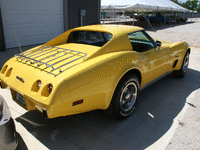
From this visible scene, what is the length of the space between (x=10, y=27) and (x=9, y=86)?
19.6ft

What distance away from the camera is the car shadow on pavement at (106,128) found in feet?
7.88

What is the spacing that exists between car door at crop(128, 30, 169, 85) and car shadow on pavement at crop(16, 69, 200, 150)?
1.83 ft

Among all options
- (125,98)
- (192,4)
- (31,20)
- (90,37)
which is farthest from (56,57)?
(192,4)

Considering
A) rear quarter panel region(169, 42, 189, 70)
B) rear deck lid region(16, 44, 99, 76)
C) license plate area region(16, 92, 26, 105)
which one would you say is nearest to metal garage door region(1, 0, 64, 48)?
rear deck lid region(16, 44, 99, 76)

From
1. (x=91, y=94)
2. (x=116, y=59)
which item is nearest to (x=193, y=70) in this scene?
(x=116, y=59)

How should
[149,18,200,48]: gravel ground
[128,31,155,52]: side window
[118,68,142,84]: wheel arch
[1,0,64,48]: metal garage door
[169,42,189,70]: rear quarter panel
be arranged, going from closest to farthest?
[118,68,142,84]: wheel arch
[128,31,155,52]: side window
[169,42,189,70]: rear quarter panel
[1,0,64,48]: metal garage door
[149,18,200,48]: gravel ground

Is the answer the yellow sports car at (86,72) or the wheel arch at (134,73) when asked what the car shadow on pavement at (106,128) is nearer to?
the yellow sports car at (86,72)

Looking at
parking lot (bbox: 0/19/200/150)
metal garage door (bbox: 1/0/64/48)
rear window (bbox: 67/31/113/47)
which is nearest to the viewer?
parking lot (bbox: 0/19/200/150)

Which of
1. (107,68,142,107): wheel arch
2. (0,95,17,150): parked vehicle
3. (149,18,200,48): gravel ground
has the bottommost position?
(149,18,200,48): gravel ground

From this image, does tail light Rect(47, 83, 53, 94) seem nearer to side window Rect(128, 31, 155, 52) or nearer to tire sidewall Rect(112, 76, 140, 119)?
tire sidewall Rect(112, 76, 140, 119)

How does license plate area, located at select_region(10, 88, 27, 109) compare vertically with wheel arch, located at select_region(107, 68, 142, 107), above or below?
below

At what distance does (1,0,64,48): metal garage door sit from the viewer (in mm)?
7629

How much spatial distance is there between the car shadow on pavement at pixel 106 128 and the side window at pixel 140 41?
1.00 m

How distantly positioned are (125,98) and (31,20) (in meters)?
7.05
